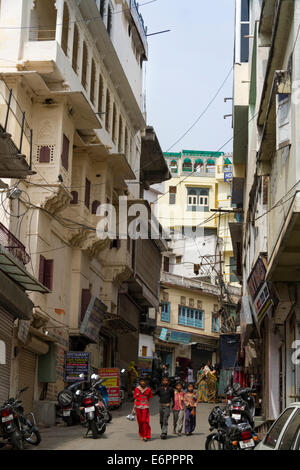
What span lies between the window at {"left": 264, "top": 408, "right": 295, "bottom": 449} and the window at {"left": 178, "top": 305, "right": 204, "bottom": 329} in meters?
49.3

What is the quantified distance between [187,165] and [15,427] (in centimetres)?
5710

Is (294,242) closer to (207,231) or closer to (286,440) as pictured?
(286,440)

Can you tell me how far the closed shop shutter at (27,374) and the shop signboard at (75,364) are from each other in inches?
71.1

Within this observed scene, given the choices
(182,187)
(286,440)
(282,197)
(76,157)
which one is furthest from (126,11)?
(182,187)

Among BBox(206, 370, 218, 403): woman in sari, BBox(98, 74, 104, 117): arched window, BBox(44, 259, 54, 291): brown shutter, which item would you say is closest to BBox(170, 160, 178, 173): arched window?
BBox(206, 370, 218, 403): woman in sari

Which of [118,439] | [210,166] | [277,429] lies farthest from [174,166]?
[277,429]

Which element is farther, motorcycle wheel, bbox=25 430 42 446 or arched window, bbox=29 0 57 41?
arched window, bbox=29 0 57 41

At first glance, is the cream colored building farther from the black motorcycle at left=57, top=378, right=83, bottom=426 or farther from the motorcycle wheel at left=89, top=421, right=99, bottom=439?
the motorcycle wheel at left=89, top=421, right=99, bottom=439

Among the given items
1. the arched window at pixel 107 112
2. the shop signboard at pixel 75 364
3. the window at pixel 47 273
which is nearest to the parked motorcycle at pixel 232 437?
the window at pixel 47 273

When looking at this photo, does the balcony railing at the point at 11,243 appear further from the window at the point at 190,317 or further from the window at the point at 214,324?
the window at the point at 214,324

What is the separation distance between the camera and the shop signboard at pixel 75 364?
23.5 metres

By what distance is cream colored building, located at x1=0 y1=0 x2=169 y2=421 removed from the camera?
21.6 m

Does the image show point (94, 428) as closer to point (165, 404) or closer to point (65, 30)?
point (165, 404)

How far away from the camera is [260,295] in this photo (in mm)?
19766
